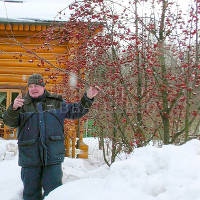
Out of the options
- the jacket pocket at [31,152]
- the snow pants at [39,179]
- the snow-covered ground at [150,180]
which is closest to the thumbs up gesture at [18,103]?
the jacket pocket at [31,152]

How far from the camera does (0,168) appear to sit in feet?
16.9

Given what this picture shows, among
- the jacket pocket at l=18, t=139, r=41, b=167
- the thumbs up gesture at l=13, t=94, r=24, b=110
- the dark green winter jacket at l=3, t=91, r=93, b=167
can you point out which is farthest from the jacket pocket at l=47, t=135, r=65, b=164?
the thumbs up gesture at l=13, t=94, r=24, b=110

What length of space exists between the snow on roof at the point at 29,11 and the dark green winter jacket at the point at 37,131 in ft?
16.5

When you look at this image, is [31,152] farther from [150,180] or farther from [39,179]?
[150,180]

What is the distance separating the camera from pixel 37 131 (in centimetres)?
306

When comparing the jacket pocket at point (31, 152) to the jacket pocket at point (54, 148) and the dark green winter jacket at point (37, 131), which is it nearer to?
the dark green winter jacket at point (37, 131)

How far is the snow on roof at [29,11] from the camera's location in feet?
27.0

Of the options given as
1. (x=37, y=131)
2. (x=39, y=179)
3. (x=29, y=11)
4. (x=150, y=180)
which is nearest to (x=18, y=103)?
(x=37, y=131)

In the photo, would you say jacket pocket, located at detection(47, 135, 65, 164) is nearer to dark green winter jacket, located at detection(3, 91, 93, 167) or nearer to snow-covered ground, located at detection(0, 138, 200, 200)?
dark green winter jacket, located at detection(3, 91, 93, 167)

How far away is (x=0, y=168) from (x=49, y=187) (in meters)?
2.46

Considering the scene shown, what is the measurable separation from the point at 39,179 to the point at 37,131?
1.83 ft

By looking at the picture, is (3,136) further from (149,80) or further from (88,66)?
(149,80)

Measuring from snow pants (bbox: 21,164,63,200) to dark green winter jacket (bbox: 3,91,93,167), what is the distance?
0.07 meters

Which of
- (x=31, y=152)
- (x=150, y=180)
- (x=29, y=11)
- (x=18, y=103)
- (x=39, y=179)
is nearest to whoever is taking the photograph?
(x=150, y=180)
